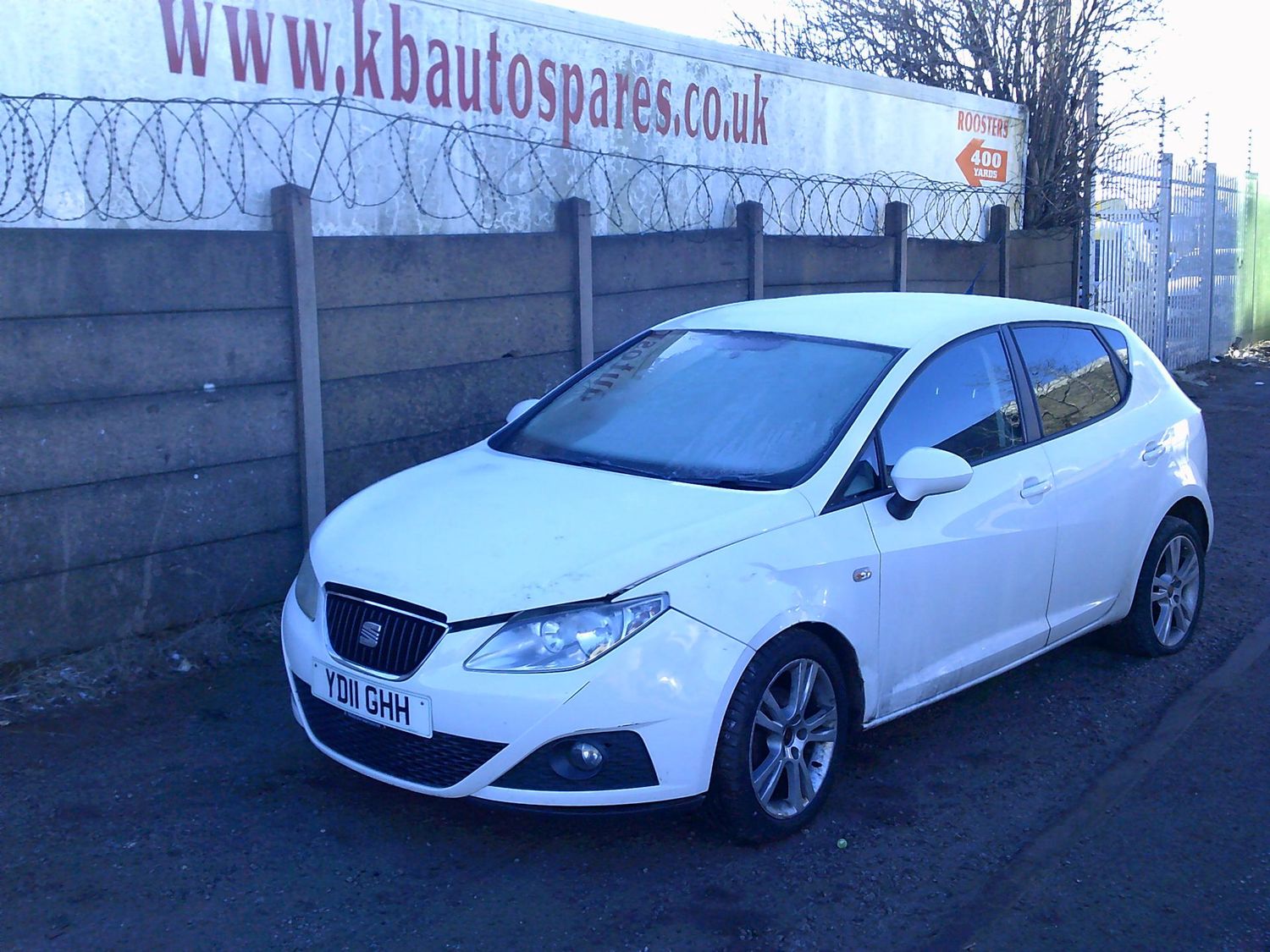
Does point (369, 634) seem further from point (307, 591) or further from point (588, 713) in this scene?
point (588, 713)

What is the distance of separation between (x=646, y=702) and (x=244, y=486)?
3032mm

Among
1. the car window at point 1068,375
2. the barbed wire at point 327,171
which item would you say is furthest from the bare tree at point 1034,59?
the car window at point 1068,375

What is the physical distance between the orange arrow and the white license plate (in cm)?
1069

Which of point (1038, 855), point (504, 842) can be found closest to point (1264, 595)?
point (1038, 855)

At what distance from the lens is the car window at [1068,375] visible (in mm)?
5336

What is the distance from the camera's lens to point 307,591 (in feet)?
14.3

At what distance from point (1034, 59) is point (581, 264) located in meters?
9.51

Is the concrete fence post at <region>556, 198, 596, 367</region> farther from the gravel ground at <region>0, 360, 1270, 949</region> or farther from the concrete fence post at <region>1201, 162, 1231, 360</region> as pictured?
the concrete fence post at <region>1201, 162, 1231, 360</region>

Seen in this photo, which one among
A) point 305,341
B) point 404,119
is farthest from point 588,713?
point 404,119

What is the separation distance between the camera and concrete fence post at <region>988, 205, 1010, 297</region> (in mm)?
12664

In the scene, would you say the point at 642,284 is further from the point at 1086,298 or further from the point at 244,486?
Answer: the point at 1086,298

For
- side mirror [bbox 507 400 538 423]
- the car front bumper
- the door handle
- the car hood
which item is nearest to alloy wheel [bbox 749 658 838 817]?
the car front bumper

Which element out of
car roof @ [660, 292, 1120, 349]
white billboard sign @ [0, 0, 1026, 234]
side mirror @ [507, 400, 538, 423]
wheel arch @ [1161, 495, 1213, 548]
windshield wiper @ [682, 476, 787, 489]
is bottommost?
wheel arch @ [1161, 495, 1213, 548]

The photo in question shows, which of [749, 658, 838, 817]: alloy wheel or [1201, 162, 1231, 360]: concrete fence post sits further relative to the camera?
[1201, 162, 1231, 360]: concrete fence post
